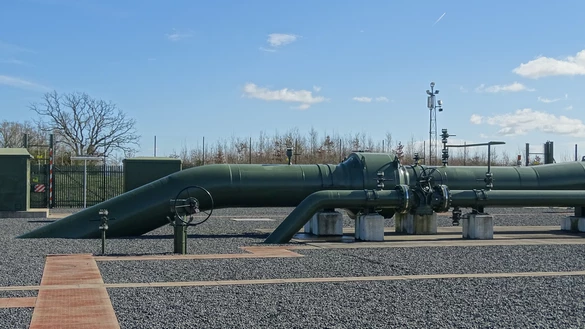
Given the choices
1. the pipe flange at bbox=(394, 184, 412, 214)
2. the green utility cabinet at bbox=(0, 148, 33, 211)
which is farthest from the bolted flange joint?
the green utility cabinet at bbox=(0, 148, 33, 211)

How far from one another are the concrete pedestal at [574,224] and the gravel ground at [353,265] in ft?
18.3

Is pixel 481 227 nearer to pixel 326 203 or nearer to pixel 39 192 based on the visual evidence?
pixel 326 203

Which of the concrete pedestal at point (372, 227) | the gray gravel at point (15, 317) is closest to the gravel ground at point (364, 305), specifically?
the gray gravel at point (15, 317)

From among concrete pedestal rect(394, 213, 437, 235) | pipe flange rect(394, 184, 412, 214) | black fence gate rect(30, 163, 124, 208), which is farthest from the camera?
black fence gate rect(30, 163, 124, 208)

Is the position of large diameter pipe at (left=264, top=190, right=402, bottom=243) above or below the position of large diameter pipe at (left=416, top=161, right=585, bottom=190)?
below

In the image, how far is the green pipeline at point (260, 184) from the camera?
16906mm

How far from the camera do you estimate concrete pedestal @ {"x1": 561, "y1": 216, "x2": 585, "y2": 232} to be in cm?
1959

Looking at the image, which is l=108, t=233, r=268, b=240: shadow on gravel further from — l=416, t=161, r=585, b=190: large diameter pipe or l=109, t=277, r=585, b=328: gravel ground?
l=109, t=277, r=585, b=328: gravel ground

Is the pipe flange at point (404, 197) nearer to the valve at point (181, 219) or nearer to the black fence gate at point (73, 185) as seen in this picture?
the valve at point (181, 219)

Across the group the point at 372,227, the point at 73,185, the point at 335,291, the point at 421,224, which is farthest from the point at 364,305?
the point at 73,185

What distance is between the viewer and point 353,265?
39.3ft

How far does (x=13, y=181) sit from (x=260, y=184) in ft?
35.2

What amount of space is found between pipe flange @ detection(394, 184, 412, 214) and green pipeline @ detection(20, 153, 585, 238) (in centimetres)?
117

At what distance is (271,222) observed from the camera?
76.0 ft
